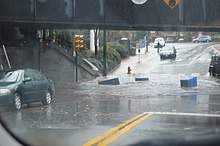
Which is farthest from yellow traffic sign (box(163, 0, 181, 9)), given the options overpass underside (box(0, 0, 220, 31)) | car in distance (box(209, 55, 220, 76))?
car in distance (box(209, 55, 220, 76))

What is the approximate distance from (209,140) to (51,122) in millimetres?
5177

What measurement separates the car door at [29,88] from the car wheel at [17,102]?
0.65 feet

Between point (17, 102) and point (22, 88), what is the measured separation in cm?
41

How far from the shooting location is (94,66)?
30062 mm

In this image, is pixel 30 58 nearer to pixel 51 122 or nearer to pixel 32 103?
pixel 32 103

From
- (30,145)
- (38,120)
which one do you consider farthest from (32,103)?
(30,145)

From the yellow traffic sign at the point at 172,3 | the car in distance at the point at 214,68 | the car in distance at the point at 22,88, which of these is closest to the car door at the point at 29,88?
the car in distance at the point at 22,88

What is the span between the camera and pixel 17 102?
1266 cm

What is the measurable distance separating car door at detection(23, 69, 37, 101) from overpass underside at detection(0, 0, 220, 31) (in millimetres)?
5613

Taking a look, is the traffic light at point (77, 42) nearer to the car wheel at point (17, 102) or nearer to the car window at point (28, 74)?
the car window at point (28, 74)

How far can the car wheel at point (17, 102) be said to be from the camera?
40.8 ft

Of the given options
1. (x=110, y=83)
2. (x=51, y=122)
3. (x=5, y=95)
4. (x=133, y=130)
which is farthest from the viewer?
(x=110, y=83)

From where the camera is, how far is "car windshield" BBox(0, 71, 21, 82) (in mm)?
12533

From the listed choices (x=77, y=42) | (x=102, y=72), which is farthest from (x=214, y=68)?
(x=77, y=42)
